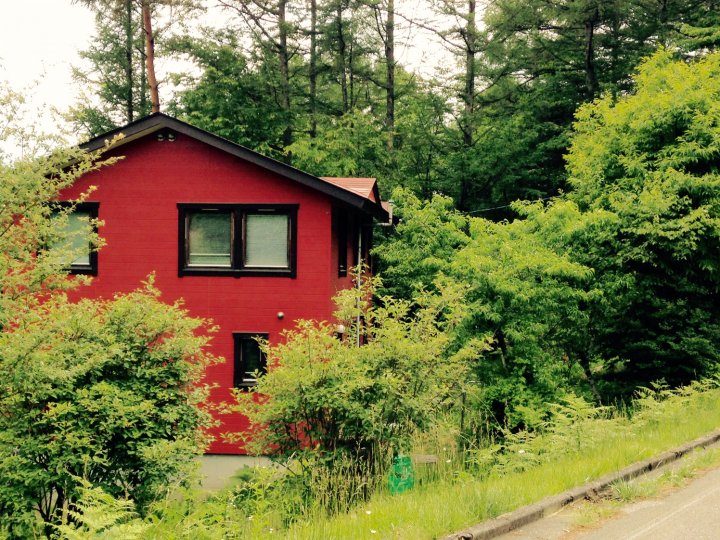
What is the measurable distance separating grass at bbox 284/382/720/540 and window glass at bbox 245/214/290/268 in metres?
Result: 7.83

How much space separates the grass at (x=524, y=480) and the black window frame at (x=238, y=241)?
24.8 ft

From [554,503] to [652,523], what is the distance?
2.86 feet

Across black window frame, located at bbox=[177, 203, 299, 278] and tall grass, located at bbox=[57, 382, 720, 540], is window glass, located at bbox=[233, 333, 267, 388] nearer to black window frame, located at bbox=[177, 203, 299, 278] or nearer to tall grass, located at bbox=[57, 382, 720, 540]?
black window frame, located at bbox=[177, 203, 299, 278]

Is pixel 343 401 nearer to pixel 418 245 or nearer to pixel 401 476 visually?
pixel 401 476

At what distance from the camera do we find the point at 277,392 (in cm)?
954

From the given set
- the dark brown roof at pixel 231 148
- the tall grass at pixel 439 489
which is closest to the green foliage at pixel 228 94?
the dark brown roof at pixel 231 148

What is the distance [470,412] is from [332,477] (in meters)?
6.64

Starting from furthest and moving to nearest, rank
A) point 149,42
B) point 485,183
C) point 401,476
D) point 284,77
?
point 485,183 < point 284,77 < point 149,42 < point 401,476

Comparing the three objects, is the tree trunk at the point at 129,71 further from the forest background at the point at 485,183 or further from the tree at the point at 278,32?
the tree at the point at 278,32

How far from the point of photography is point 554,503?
6465 mm

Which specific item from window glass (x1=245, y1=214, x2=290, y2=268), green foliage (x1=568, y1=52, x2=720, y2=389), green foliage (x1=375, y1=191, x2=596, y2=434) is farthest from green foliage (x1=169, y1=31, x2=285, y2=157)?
green foliage (x1=568, y1=52, x2=720, y2=389)

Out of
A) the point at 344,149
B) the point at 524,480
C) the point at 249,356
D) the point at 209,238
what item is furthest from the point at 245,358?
the point at 344,149

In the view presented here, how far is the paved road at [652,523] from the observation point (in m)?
5.77

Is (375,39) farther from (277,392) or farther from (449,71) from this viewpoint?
(277,392)
